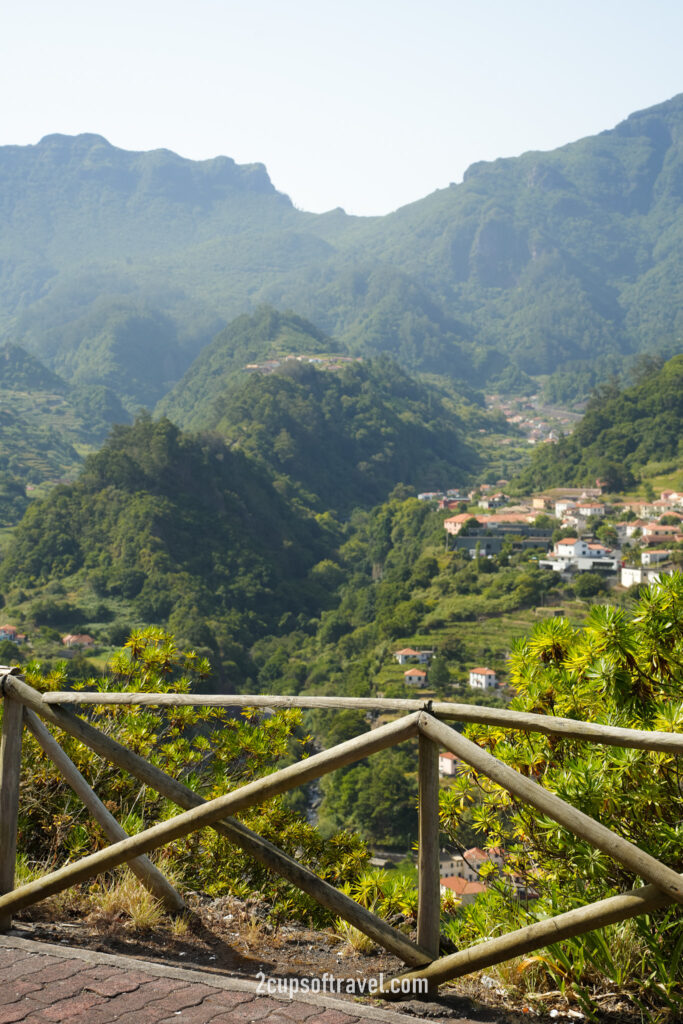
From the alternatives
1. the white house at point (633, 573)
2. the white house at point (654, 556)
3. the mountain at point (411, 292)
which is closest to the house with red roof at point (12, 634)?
the white house at point (633, 573)

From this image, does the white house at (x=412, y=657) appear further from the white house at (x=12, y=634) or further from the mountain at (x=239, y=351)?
the mountain at (x=239, y=351)

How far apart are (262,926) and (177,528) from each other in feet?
146

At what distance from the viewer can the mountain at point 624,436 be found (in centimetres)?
5447

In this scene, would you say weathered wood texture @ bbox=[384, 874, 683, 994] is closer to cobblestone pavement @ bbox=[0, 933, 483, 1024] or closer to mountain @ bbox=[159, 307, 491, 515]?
cobblestone pavement @ bbox=[0, 933, 483, 1024]

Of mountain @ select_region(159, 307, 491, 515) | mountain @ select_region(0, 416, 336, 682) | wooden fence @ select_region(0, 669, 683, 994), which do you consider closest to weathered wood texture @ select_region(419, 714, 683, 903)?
wooden fence @ select_region(0, 669, 683, 994)

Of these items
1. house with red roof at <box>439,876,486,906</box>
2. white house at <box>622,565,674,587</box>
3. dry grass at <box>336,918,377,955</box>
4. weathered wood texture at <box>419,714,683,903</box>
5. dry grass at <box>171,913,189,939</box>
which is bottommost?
white house at <box>622,565,674,587</box>

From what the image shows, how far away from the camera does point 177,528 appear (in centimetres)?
4609

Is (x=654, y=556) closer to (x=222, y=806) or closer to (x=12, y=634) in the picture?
(x=12, y=634)

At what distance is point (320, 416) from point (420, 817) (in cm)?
7312

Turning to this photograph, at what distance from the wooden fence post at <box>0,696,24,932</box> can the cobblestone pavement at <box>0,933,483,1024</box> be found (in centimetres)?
22

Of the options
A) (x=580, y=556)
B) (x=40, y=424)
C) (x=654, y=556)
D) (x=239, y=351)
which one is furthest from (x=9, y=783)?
(x=239, y=351)

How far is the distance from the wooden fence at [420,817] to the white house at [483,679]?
28248 millimetres

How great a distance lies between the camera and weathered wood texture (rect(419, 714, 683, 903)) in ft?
5.07

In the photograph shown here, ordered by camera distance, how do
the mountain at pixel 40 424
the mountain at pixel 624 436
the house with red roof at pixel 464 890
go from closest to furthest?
the house with red roof at pixel 464 890 < the mountain at pixel 624 436 < the mountain at pixel 40 424
